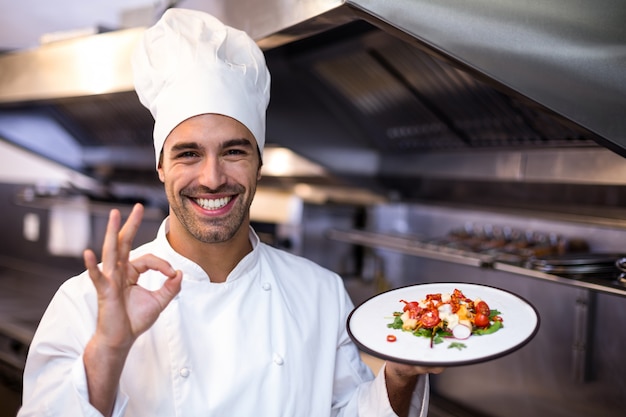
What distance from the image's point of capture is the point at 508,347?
3.60 feet

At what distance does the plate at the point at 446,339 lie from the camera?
1.11 meters

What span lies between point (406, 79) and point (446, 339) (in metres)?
1.74

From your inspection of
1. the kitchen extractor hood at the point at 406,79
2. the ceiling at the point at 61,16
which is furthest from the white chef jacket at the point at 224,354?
the ceiling at the point at 61,16

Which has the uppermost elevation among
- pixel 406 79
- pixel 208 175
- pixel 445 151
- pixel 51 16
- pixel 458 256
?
pixel 51 16

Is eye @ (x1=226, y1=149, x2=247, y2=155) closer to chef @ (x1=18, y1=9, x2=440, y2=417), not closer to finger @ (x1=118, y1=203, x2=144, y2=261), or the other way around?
chef @ (x1=18, y1=9, x2=440, y2=417)

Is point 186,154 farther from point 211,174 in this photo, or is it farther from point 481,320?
point 481,320

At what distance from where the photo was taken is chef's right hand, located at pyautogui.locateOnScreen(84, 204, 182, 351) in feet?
3.57

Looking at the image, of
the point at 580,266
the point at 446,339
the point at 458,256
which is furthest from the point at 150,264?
the point at 458,256

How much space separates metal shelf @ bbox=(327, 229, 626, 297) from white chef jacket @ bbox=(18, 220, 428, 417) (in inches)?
28.7

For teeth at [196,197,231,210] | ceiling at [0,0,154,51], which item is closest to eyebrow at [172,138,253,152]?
teeth at [196,197,231,210]

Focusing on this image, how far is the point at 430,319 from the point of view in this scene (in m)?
1.24

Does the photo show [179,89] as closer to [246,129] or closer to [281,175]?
[246,129]

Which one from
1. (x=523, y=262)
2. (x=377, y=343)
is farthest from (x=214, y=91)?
(x=523, y=262)

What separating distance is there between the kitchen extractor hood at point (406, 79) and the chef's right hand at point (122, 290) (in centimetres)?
78
